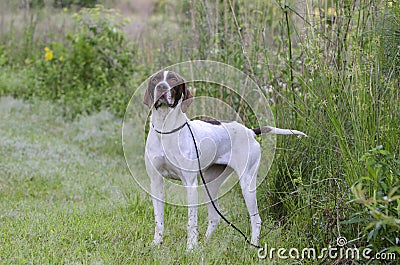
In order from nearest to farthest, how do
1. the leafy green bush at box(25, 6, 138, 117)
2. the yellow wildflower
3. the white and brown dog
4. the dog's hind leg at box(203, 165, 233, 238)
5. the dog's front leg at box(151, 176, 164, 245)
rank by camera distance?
1. the white and brown dog
2. the dog's front leg at box(151, 176, 164, 245)
3. the dog's hind leg at box(203, 165, 233, 238)
4. the leafy green bush at box(25, 6, 138, 117)
5. the yellow wildflower

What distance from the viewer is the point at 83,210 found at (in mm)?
4449

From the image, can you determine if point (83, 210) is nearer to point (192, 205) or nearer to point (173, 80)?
point (192, 205)

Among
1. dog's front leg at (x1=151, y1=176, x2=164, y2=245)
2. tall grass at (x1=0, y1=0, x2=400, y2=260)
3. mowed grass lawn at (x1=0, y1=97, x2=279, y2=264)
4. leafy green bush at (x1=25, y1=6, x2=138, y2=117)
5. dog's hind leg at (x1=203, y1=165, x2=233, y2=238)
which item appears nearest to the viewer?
tall grass at (x1=0, y1=0, x2=400, y2=260)

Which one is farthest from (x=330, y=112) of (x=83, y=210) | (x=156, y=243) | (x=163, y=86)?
(x=83, y=210)

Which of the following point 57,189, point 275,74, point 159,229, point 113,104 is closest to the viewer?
point 159,229

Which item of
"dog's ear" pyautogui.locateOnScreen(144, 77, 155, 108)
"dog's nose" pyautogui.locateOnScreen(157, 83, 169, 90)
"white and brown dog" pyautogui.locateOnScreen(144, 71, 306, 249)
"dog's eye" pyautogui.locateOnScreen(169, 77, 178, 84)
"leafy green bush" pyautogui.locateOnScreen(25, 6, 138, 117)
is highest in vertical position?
"dog's eye" pyautogui.locateOnScreen(169, 77, 178, 84)

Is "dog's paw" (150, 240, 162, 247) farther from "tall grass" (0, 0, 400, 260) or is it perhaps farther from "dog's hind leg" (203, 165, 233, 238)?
"tall grass" (0, 0, 400, 260)

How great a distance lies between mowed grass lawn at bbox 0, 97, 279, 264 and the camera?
342 centimetres

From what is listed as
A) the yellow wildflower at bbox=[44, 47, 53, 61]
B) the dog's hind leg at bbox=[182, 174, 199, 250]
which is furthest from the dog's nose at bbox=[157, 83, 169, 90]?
the yellow wildflower at bbox=[44, 47, 53, 61]

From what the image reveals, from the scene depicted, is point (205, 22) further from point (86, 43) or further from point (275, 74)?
point (86, 43)

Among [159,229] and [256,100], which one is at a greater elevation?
[256,100]

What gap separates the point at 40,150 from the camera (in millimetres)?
6523

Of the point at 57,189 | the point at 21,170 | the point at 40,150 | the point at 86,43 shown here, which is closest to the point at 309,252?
the point at 57,189

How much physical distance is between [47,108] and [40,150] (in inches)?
80.1
